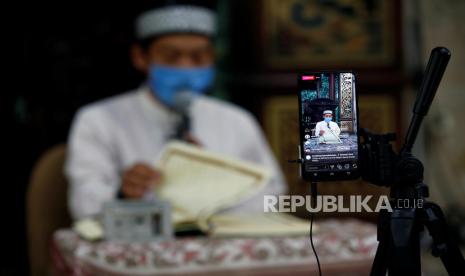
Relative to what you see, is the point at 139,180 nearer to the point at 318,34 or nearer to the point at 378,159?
the point at 378,159

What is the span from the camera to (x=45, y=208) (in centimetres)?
236

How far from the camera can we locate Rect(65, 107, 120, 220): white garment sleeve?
2209mm

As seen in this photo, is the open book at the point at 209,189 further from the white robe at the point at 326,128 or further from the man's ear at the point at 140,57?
the white robe at the point at 326,128

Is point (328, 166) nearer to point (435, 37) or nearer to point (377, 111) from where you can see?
point (377, 111)

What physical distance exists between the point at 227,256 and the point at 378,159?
939 millimetres

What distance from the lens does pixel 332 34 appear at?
350cm

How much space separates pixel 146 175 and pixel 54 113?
1750mm

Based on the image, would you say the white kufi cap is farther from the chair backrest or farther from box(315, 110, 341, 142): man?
box(315, 110, 341, 142): man

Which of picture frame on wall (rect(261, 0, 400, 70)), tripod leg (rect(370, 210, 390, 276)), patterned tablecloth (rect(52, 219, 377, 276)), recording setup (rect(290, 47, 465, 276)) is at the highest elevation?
picture frame on wall (rect(261, 0, 400, 70))

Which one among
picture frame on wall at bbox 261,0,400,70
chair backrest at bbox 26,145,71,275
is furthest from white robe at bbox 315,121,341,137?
picture frame on wall at bbox 261,0,400,70

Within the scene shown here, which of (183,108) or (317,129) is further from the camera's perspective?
(183,108)

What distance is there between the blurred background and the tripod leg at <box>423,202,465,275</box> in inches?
101

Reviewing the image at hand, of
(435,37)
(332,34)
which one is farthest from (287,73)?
(435,37)

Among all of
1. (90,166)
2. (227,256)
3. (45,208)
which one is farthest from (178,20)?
(227,256)
